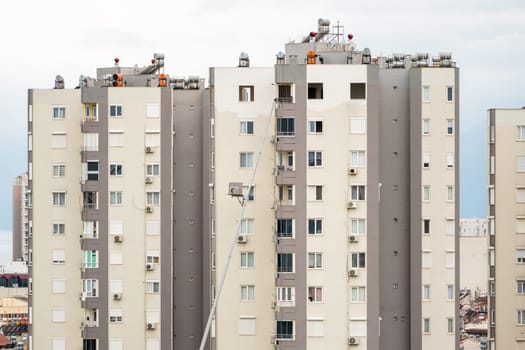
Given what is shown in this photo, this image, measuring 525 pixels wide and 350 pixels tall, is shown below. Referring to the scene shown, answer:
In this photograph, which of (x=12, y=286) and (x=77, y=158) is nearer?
(x=77, y=158)

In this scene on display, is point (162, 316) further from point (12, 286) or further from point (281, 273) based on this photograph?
point (12, 286)

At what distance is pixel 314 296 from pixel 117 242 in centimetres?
681

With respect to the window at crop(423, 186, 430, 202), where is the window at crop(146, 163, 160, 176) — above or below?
above

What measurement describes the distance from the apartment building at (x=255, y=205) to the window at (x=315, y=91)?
8 centimetres

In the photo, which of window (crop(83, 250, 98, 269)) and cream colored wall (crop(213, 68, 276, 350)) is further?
window (crop(83, 250, 98, 269))

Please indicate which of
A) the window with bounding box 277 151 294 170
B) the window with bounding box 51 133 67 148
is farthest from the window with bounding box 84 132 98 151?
the window with bounding box 277 151 294 170

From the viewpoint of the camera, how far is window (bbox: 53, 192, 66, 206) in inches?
1350

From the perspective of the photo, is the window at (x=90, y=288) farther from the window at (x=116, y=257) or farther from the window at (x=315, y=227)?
the window at (x=315, y=227)

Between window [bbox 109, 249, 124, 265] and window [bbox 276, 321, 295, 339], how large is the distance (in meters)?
5.99

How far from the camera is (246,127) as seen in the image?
3138cm

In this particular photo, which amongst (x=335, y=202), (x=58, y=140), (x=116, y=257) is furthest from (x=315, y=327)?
(x=58, y=140)

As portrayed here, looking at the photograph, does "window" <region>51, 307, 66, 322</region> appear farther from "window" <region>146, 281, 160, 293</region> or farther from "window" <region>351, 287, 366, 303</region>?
"window" <region>351, 287, 366, 303</region>

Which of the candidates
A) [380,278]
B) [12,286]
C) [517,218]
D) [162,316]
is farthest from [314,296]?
[12,286]

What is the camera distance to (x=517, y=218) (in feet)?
113
